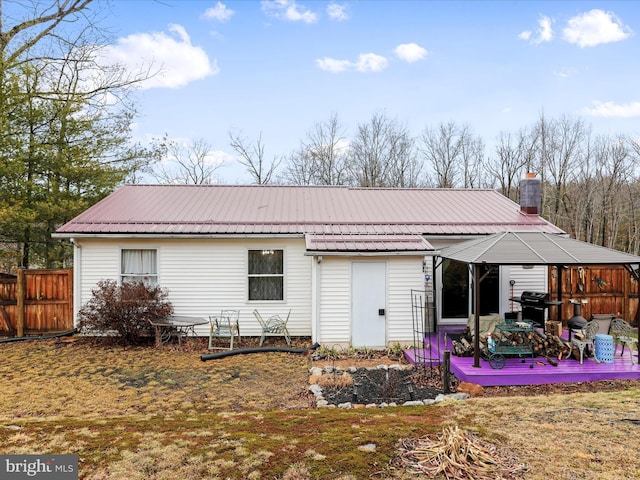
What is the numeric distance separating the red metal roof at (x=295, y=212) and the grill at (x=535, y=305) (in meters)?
2.16

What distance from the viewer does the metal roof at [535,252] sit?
22.7 ft

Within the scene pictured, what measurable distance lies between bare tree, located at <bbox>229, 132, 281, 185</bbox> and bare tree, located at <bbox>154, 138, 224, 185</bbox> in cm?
193

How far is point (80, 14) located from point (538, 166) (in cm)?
2586

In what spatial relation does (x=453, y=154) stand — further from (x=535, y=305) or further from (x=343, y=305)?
(x=343, y=305)

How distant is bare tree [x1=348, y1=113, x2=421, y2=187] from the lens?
1078 inches

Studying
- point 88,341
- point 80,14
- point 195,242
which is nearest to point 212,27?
point 80,14

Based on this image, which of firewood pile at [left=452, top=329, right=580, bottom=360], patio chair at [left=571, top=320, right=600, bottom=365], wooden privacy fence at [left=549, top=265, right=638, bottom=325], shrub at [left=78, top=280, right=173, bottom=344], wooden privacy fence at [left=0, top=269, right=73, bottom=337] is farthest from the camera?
wooden privacy fence at [left=549, top=265, right=638, bottom=325]

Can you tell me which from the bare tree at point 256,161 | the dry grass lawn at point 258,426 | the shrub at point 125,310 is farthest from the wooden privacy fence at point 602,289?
the bare tree at point 256,161

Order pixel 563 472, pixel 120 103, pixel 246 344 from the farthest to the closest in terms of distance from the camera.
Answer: pixel 120 103 → pixel 246 344 → pixel 563 472

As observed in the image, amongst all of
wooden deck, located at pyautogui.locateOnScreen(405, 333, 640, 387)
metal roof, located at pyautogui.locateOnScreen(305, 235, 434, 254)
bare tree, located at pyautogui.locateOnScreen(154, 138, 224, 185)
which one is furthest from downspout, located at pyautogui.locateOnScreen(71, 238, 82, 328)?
bare tree, located at pyautogui.locateOnScreen(154, 138, 224, 185)

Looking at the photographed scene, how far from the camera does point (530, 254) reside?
23.7ft

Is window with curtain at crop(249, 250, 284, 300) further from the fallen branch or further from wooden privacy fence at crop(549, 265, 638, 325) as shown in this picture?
wooden privacy fence at crop(549, 265, 638, 325)

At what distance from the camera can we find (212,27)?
13578 mm

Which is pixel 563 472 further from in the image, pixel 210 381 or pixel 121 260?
pixel 121 260
